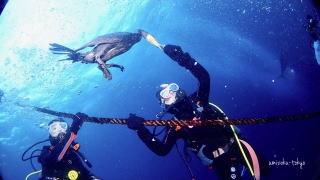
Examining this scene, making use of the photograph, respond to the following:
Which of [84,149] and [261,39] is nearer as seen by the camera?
[261,39]

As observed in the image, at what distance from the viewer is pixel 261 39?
32.8 m

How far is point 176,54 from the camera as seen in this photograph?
5238 mm

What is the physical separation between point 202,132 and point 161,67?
3276 cm

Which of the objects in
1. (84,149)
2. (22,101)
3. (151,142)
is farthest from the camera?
(84,149)

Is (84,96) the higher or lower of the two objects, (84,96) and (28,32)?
the lower

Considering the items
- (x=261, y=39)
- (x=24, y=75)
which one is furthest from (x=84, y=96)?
(x=261, y=39)

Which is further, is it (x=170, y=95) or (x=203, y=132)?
(x=170, y=95)

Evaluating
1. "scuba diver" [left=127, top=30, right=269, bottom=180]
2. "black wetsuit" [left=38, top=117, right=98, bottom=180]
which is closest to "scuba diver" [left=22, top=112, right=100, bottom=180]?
"black wetsuit" [left=38, top=117, right=98, bottom=180]

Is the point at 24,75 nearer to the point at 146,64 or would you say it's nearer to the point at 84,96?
the point at 84,96

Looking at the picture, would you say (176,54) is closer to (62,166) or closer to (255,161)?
(255,161)

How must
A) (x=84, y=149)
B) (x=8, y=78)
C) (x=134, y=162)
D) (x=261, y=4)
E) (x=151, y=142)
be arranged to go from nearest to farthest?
(x=151, y=142)
(x=8, y=78)
(x=261, y=4)
(x=84, y=149)
(x=134, y=162)

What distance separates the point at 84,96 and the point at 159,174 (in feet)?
Result: 168

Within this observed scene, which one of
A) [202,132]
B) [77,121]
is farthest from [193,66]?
[77,121]

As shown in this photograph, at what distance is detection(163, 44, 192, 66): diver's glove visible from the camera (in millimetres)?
5181
